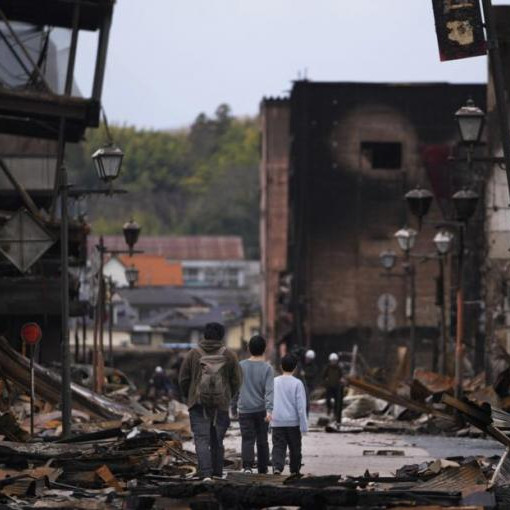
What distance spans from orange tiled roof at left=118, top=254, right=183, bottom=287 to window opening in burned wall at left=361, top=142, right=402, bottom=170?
246 ft

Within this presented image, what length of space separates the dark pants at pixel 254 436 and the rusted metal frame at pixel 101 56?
59.8ft

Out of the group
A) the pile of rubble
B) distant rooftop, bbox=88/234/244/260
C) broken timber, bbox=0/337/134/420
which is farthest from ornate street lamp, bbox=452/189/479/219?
distant rooftop, bbox=88/234/244/260

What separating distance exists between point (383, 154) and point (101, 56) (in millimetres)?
37334

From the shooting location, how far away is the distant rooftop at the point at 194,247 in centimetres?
16550

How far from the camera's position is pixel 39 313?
39906 millimetres

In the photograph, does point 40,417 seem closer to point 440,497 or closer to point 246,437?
point 246,437

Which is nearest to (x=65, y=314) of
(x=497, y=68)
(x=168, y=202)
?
(x=497, y=68)

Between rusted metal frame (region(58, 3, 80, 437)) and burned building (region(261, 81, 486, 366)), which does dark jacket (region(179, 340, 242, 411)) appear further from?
burned building (region(261, 81, 486, 366))

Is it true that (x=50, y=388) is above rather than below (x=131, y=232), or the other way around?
below

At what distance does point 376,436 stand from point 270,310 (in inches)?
2379

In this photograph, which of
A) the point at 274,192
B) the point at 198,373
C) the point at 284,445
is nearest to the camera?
the point at 198,373

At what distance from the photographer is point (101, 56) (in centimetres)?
3591

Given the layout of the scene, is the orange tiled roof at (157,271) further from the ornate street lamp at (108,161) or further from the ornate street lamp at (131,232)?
the ornate street lamp at (108,161)

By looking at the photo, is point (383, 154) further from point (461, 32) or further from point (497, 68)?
point (461, 32)
